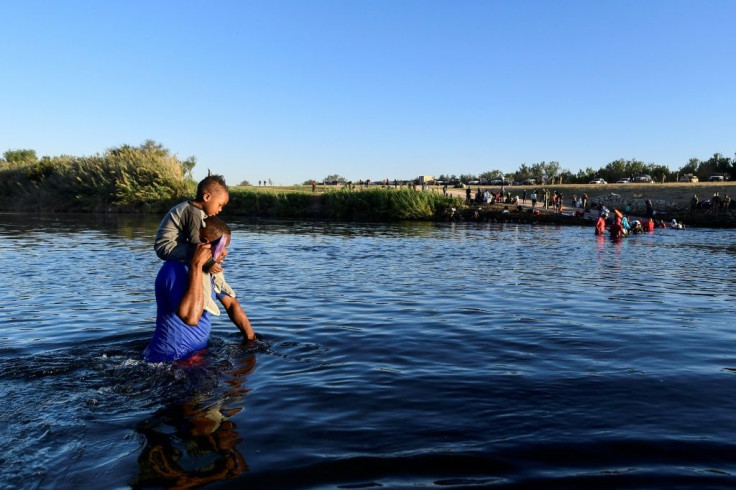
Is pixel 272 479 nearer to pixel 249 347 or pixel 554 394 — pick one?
pixel 554 394

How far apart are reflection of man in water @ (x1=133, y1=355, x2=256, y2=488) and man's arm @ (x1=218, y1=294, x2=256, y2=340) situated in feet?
5.52

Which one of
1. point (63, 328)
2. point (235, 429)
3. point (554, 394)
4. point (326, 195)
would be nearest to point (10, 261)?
point (63, 328)

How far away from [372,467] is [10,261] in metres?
18.8

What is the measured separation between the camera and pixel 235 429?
17.9 ft

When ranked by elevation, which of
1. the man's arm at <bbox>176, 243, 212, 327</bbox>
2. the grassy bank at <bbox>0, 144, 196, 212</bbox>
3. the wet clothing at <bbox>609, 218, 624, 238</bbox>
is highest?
the grassy bank at <bbox>0, 144, 196, 212</bbox>

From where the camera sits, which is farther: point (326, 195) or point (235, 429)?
point (326, 195)

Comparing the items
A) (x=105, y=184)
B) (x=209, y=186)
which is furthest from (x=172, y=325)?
(x=105, y=184)

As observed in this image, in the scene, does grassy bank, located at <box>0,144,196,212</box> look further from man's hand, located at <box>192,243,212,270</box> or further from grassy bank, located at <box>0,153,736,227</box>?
man's hand, located at <box>192,243,212,270</box>

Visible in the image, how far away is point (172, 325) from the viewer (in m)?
6.75

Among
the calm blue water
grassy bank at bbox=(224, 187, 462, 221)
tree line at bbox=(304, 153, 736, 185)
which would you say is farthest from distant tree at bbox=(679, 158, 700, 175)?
the calm blue water

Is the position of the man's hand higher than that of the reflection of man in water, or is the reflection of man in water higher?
the man's hand

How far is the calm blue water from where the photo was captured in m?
4.68

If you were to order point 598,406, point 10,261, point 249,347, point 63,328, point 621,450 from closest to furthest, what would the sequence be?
point 621,450, point 598,406, point 249,347, point 63,328, point 10,261

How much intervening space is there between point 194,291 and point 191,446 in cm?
186
